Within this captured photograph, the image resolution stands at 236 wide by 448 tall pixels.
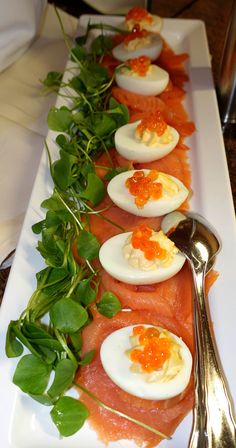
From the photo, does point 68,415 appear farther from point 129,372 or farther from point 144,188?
point 144,188

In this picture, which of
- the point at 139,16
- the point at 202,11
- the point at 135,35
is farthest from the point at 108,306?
the point at 202,11

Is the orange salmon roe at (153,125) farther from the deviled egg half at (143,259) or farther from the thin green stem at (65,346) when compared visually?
the thin green stem at (65,346)

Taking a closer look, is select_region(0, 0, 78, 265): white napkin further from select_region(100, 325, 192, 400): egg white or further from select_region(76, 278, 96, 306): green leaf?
select_region(100, 325, 192, 400): egg white

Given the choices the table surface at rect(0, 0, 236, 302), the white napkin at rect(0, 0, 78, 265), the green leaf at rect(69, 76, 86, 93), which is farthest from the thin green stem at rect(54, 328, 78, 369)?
the table surface at rect(0, 0, 236, 302)

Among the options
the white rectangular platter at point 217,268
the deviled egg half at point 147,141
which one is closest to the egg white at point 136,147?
the deviled egg half at point 147,141

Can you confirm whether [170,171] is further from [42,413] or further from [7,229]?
[42,413]

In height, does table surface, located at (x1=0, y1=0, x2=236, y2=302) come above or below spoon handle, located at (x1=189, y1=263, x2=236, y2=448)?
above

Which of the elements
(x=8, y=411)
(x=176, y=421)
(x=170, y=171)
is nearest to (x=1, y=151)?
(x=170, y=171)
